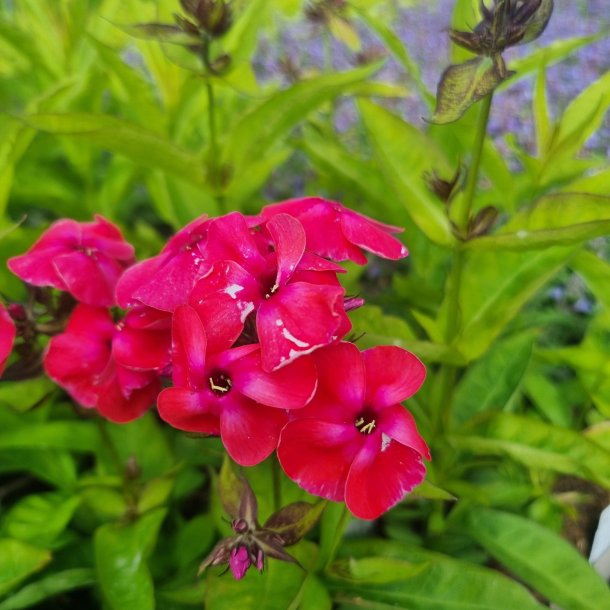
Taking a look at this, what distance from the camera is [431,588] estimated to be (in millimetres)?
863

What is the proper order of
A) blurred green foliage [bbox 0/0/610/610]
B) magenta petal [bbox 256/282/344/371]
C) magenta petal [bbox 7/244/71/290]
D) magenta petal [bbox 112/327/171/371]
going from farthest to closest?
blurred green foliage [bbox 0/0/610/610]
magenta petal [bbox 7/244/71/290]
magenta petal [bbox 112/327/171/371]
magenta petal [bbox 256/282/344/371]

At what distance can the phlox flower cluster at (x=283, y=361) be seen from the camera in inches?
21.2

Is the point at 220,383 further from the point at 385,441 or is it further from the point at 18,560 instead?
the point at 18,560

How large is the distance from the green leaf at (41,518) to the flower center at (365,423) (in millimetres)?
546

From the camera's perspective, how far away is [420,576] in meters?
0.87

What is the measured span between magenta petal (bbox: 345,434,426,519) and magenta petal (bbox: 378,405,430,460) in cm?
1

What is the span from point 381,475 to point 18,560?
56 cm

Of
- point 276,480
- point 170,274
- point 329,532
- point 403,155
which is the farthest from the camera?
point 403,155

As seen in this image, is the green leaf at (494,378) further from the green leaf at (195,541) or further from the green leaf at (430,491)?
the green leaf at (195,541)

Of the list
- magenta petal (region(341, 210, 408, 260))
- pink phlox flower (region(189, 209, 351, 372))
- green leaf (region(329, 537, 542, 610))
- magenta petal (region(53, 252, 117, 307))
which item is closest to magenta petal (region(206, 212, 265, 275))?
pink phlox flower (region(189, 209, 351, 372))

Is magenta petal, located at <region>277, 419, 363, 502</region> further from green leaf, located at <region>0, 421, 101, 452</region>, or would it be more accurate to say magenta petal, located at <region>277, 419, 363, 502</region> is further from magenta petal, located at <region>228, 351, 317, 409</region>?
green leaf, located at <region>0, 421, 101, 452</region>

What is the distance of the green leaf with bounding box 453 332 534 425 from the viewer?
1010mm

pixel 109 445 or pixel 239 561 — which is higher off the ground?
pixel 239 561

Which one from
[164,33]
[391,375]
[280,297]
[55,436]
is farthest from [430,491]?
[164,33]
